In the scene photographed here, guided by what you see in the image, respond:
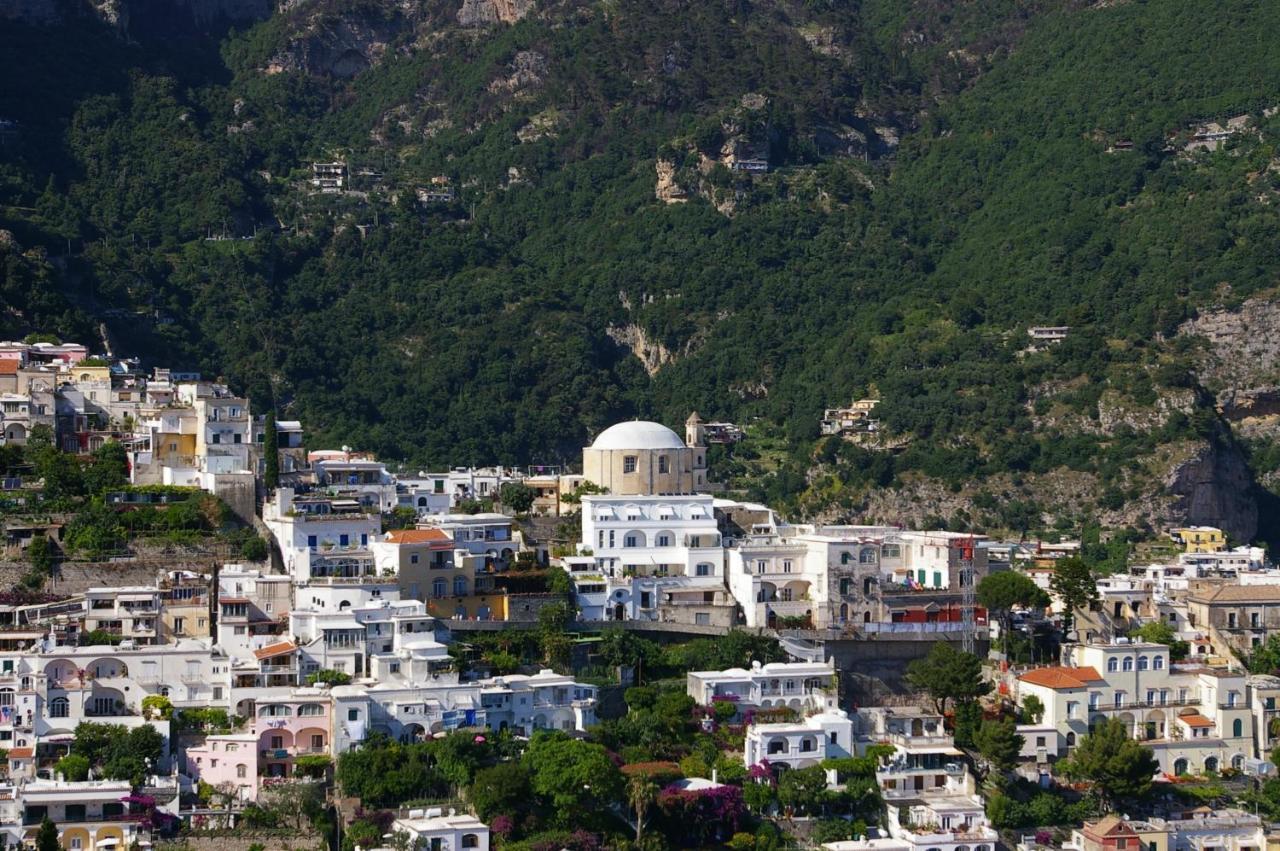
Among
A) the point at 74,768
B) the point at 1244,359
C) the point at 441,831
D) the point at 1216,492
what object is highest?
the point at 1244,359

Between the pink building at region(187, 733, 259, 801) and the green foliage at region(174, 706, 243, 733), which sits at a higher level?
the green foliage at region(174, 706, 243, 733)

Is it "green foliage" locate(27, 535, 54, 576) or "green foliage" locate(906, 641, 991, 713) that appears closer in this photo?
"green foliage" locate(906, 641, 991, 713)

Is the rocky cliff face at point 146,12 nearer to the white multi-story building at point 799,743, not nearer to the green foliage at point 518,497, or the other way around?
the green foliage at point 518,497

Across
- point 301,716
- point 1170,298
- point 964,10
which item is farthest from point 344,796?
point 964,10

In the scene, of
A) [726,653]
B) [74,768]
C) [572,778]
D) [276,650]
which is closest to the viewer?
[74,768]

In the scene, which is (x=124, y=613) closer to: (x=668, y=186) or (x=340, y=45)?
(x=668, y=186)

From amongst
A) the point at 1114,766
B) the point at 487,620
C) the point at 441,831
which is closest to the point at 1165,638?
the point at 1114,766

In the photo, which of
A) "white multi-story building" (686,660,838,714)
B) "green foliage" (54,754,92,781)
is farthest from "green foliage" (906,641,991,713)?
"green foliage" (54,754,92,781)

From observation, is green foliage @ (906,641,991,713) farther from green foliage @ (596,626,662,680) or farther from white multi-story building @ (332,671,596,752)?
white multi-story building @ (332,671,596,752)

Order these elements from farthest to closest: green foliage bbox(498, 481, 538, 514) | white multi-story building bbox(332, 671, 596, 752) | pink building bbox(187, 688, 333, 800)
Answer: green foliage bbox(498, 481, 538, 514)
white multi-story building bbox(332, 671, 596, 752)
pink building bbox(187, 688, 333, 800)
